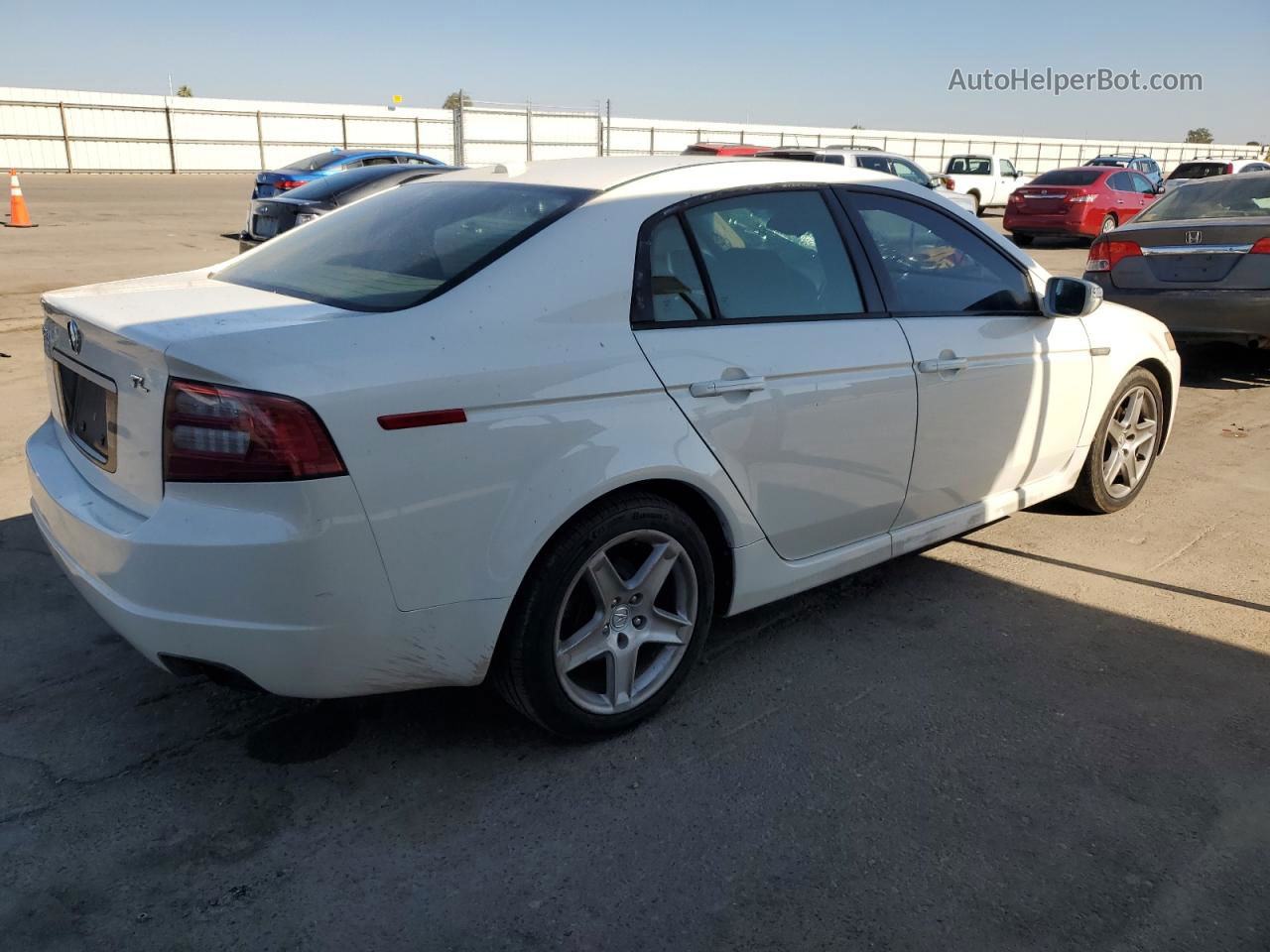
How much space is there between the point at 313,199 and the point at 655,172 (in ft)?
31.2

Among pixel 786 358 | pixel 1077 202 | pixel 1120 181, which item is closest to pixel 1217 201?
pixel 786 358

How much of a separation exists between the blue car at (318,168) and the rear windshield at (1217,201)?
10.2 m

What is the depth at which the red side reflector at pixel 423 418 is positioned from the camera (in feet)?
7.77

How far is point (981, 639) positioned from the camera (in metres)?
3.71

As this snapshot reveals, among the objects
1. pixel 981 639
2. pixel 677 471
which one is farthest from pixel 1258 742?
pixel 677 471

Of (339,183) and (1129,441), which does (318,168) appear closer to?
(339,183)

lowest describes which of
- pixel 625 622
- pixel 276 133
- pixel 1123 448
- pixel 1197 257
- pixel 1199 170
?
pixel 625 622

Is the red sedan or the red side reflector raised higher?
the red sedan

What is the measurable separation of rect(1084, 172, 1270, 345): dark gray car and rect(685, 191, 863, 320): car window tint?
5289 mm

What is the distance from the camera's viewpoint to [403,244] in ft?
10.3

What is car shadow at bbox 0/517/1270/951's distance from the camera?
7.64 feet

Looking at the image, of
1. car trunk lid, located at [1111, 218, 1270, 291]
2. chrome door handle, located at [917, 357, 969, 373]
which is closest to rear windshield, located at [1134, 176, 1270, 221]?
car trunk lid, located at [1111, 218, 1270, 291]

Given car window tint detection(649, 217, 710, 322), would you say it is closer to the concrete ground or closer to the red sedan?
the concrete ground

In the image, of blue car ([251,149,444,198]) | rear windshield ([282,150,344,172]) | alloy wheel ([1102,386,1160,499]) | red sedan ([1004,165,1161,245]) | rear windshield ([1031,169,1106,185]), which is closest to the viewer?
alloy wheel ([1102,386,1160,499])
